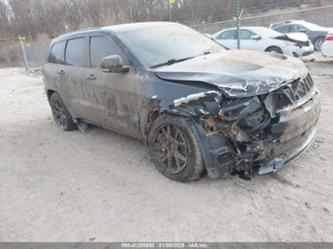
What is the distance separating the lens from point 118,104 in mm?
4344

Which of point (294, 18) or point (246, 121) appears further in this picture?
point (294, 18)

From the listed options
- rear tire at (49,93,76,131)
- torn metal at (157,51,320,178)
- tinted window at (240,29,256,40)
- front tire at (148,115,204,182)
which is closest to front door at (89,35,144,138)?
front tire at (148,115,204,182)

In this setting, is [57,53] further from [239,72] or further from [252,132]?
[252,132]

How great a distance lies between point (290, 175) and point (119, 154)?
2431mm

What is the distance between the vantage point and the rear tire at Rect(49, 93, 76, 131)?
238 inches

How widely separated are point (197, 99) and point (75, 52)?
2872 millimetres

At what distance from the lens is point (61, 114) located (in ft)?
20.4

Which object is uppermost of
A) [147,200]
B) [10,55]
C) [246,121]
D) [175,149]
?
[246,121]

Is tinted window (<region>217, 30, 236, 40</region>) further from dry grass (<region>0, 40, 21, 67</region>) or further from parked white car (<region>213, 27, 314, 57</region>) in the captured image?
dry grass (<region>0, 40, 21, 67</region>)

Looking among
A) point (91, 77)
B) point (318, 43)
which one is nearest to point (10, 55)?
point (318, 43)

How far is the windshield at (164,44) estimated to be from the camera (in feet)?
13.4

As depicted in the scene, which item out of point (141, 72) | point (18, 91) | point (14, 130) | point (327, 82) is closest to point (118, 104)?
point (141, 72)

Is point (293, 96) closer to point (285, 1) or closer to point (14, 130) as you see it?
point (14, 130)

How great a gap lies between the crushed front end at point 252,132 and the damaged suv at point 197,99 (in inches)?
0.4
